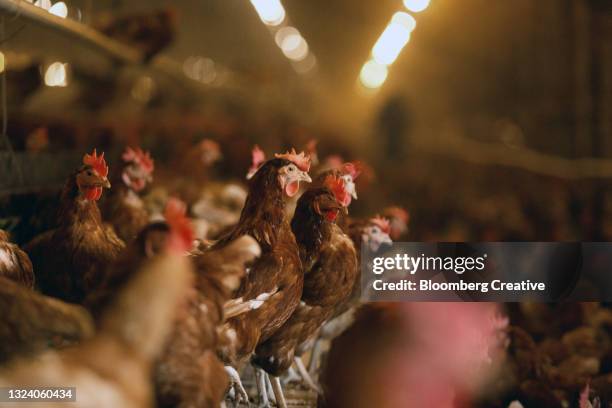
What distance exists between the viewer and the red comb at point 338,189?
2758 mm

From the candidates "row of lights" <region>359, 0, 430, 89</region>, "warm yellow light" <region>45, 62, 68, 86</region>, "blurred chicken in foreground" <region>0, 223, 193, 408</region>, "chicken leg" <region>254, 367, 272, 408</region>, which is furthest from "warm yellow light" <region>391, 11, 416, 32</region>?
"blurred chicken in foreground" <region>0, 223, 193, 408</region>

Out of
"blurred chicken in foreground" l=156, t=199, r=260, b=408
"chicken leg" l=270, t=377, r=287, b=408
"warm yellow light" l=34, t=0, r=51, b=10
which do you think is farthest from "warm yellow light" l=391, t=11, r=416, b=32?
"blurred chicken in foreground" l=156, t=199, r=260, b=408

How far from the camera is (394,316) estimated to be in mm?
2746

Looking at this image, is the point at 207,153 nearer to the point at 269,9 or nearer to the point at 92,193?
the point at 92,193

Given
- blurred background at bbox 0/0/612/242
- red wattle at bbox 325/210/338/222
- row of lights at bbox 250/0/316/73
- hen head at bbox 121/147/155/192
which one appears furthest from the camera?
row of lights at bbox 250/0/316/73

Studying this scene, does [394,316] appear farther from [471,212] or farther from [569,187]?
[569,187]

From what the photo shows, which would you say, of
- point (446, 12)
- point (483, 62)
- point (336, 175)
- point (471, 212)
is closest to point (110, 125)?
point (336, 175)

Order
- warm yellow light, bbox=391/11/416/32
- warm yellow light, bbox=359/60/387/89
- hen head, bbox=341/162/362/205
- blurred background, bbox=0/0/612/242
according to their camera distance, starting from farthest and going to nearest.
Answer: warm yellow light, bbox=359/60/387/89 < warm yellow light, bbox=391/11/416/32 < blurred background, bbox=0/0/612/242 < hen head, bbox=341/162/362/205

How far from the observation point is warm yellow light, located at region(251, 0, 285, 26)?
899 cm

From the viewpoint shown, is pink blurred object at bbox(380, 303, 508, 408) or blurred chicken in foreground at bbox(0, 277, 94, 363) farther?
pink blurred object at bbox(380, 303, 508, 408)

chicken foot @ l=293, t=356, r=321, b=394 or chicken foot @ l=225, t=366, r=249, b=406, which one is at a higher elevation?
chicken foot @ l=293, t=356, r=321, b=394

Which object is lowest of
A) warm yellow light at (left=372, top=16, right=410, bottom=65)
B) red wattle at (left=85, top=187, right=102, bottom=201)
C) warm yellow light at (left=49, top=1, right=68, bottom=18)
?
red wattle at (left=85, top=187, right=102, bottom=201)

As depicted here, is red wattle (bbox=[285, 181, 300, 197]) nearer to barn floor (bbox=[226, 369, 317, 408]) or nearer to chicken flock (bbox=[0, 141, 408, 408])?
chicken flock (bbox=[0, 141, 408, 408])

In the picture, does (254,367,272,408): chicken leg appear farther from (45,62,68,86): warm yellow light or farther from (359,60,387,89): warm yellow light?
(359,60,387,89): warm yellow light
